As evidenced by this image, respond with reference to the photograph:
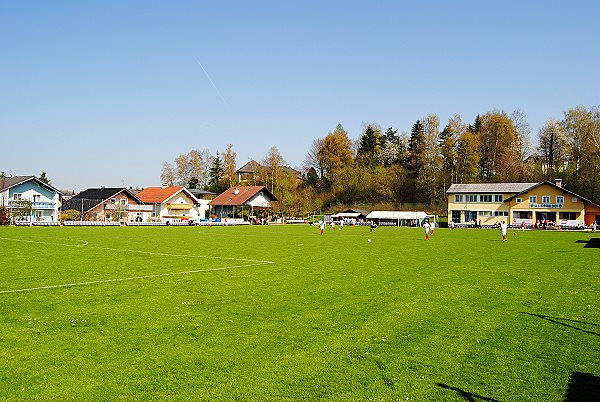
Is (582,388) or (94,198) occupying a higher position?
(94,198)

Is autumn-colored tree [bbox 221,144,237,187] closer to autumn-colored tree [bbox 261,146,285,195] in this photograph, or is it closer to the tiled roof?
autumn-colored tree [bbox 261,146,285,195]

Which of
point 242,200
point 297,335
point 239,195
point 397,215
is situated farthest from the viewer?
point 239,195

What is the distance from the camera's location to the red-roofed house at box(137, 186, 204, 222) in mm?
99931

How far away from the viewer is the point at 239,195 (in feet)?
348

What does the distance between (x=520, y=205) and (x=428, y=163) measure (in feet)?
68.1

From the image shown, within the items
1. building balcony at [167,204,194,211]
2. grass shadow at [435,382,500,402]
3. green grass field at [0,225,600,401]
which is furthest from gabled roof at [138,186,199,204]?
grass shadow at [435,382,500,402]

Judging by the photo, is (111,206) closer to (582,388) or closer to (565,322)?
(565,322)

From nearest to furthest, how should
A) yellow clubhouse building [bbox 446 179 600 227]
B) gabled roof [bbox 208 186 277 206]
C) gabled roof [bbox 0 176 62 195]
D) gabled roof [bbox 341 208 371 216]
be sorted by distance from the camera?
yellow clubhouse building [bbox 446 179 600 227] → gabled roof [bbox 0 176 62 195] → gabled roof [bbox 341 208 371 216] → gabled roof [bbox 208 186 277 206]

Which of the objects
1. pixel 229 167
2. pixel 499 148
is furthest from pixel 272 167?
pixel 499 148

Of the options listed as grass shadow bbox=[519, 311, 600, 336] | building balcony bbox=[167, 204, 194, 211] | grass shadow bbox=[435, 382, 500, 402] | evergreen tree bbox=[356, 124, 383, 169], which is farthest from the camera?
evergreen tree bbox=[356, 124, 383, 169]

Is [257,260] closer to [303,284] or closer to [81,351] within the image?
[303,284]

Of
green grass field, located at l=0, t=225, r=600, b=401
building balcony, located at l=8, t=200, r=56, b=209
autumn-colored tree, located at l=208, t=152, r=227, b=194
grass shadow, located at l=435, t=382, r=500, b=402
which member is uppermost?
autumn-colored tree, located at l=208, t=152, r=227, b=194

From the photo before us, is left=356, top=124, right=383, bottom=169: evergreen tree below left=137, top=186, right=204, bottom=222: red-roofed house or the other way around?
the other way around

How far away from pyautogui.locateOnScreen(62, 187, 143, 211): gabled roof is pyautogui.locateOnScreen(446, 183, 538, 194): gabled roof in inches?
2275
